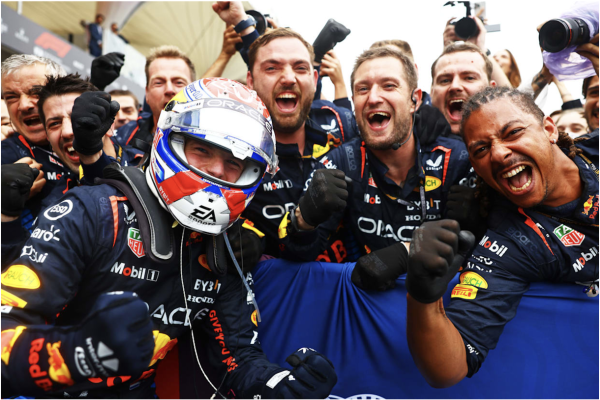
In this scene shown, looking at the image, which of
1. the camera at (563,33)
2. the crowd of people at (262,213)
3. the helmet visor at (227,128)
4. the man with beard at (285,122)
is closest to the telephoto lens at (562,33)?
the camera at (563,33)

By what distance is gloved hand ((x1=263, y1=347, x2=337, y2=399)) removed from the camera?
2.28m

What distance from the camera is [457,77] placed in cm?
419

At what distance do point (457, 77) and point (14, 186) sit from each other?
12.0ft

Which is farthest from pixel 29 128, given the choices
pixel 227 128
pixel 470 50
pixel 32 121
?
pixel 470 50

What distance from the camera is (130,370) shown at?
4.74 ft

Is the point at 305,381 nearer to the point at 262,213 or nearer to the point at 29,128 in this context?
the point at 262,213

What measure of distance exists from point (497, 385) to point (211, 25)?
23612 millimetres

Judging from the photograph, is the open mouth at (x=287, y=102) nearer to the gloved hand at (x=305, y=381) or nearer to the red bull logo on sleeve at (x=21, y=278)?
the gloved hand at (x=305, y=381)

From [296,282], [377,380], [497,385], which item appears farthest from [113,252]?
[497,385]

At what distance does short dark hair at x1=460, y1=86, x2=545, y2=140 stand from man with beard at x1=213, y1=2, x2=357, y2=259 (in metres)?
1.22

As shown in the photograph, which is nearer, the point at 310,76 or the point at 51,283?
the point at 51,283

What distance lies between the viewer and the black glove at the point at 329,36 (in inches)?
192

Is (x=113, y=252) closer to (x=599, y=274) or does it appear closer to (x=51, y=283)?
(x=51, y=283)

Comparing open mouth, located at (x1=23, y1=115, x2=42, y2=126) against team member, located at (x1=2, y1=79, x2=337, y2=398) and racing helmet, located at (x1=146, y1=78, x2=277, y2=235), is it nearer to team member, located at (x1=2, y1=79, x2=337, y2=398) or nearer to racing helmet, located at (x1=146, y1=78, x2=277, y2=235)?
team member, located at (x1=2, y1=79, x2=337, y2=398)
